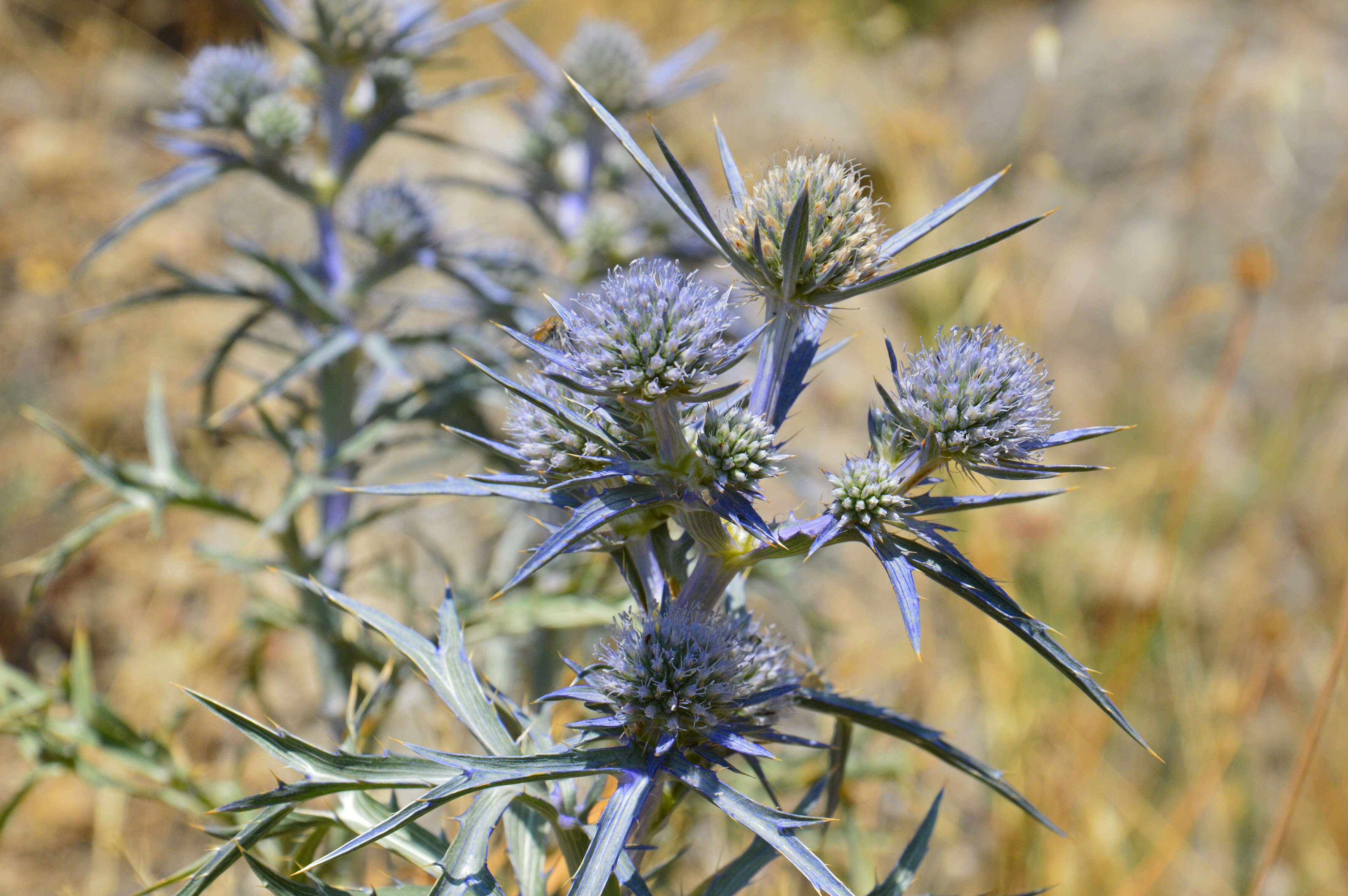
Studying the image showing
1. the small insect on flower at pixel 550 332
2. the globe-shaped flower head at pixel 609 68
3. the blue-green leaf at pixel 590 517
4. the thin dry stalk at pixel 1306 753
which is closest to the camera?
the blue-green leaf at pixel 590 517

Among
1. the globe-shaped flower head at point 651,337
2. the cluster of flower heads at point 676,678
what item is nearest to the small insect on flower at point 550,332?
the globe-shaped flower head at point 651,337

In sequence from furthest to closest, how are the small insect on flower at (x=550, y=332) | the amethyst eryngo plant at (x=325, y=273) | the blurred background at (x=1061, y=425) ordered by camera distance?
the blurred background at (x=1061, y=425)
the amethyst eryngo plant at (x=325, y=273)
the small insect on flower at (x=550, y=332)

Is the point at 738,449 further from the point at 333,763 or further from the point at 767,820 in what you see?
the point at 333,763

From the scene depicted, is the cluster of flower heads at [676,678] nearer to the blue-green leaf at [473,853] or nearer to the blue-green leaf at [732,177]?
the blue-green leaf at [473,853]

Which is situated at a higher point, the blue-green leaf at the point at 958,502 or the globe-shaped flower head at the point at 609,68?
the globe-shaped flower head at the point at 609,68

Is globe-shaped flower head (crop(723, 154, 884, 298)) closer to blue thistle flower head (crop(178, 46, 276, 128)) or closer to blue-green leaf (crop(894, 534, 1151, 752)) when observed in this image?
blue-green leaf (crop(894, 534, 1151, 752))

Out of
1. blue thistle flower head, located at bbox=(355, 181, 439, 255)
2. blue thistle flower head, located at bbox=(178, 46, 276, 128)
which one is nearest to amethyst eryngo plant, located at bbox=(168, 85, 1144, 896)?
blue thistle flower head, located at bbox=(355, 181, 439, 255)

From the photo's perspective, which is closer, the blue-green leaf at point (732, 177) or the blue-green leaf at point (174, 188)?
the blue-green leaf at point (732, 177)

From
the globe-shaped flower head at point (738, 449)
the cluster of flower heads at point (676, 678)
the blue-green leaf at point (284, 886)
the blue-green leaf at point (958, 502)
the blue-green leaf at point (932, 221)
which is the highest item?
the blue-green leaf at point (932, 221)

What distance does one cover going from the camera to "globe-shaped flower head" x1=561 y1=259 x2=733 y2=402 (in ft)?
2.49

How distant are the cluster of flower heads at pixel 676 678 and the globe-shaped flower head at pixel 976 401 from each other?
0.97 feet

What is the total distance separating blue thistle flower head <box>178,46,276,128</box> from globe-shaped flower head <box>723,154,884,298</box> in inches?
50.6

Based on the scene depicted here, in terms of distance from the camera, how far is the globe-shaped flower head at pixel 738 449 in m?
0.80

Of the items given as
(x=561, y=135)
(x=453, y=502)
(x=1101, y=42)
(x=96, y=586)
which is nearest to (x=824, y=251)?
(x=561, y=135)
